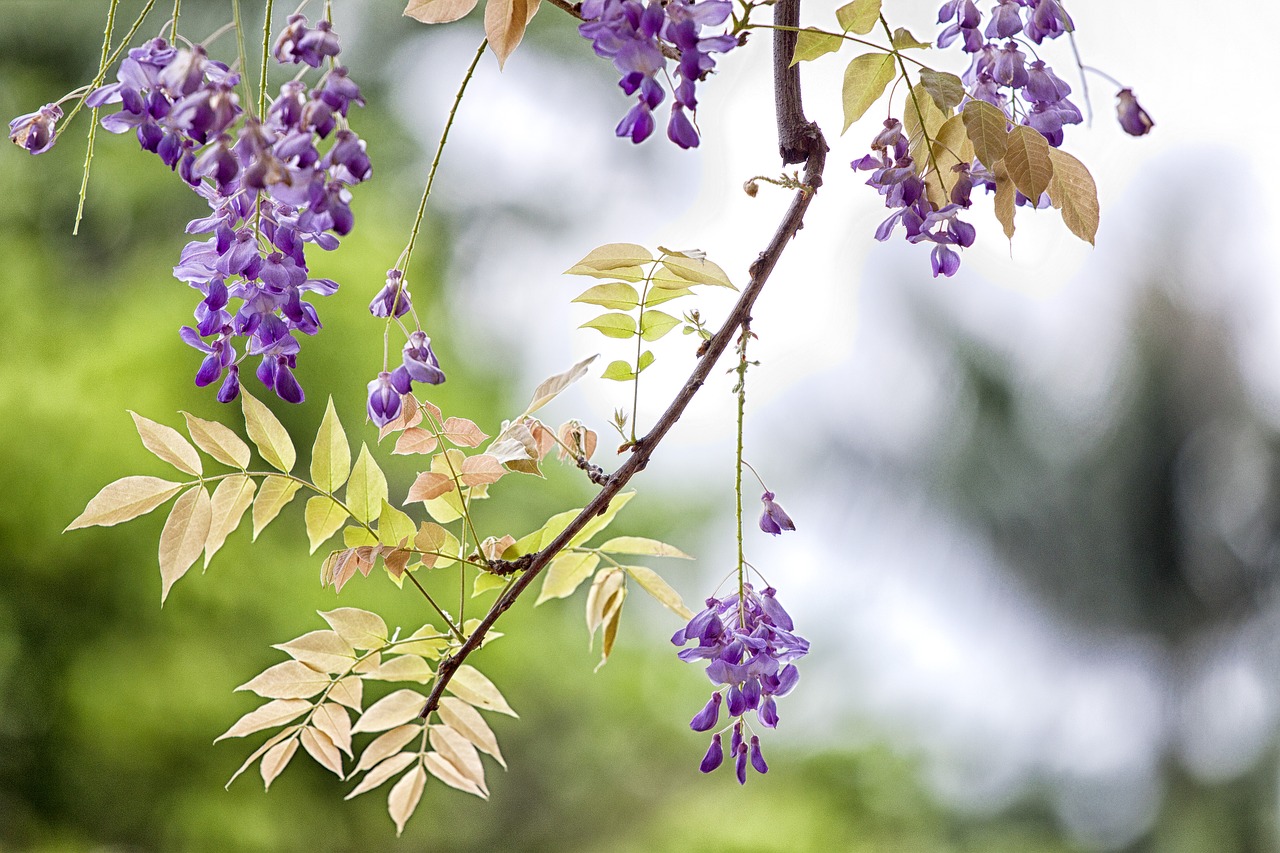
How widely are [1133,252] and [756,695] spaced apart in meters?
2.85

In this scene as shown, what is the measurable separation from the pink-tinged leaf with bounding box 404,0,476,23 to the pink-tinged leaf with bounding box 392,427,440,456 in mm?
113

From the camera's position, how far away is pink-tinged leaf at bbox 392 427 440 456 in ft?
1.02

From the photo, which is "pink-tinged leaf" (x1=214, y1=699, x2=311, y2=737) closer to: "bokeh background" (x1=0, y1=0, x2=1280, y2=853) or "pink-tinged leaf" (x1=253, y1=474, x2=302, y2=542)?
"pink-tinged leaf" (x1=253, y1=474, x2=302, y2=542)

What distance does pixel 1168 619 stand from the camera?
106 inches

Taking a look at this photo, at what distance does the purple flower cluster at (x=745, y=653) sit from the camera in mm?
288

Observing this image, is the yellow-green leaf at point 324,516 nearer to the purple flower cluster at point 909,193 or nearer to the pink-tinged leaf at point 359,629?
the pink-tinged leaf at point 359,629

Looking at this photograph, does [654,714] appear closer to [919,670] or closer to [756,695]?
[919,670]

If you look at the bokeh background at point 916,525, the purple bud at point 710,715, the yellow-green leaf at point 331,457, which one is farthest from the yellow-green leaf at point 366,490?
the bokeh background at point 916,525

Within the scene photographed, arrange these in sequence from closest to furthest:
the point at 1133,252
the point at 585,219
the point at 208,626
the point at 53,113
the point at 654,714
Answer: the point at 53,113 < the point at 208,626 < the point at 654,714 < the point at 1133,252 < the point at 585,219

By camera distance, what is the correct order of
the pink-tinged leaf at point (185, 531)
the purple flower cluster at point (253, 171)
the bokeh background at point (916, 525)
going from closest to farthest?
the purple flower cluster at point (253, 171) < the pink-tinged leaf at point (185, 531) < the bokeh background at point (916, 525)

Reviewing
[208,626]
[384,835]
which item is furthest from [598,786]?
[208,626]

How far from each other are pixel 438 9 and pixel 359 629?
0.17 m

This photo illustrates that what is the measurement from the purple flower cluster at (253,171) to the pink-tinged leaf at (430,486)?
5cm

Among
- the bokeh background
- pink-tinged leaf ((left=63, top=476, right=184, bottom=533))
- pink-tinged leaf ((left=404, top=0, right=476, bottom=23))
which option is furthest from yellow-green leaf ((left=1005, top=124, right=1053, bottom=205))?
the bokeh background
